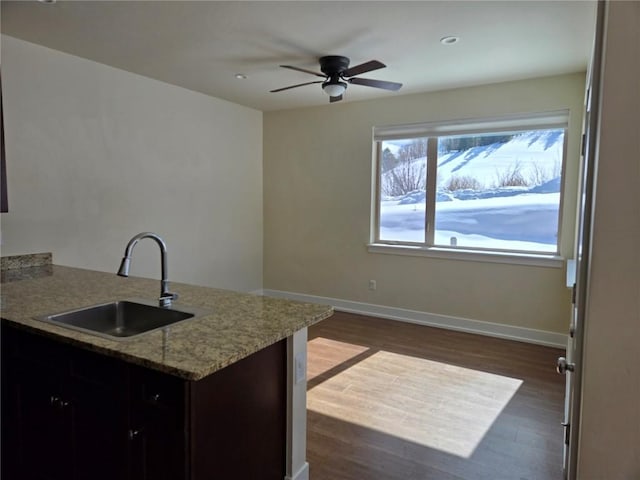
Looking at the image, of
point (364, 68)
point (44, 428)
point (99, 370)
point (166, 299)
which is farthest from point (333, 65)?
point (44, 428)

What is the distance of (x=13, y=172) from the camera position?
10.3 feet

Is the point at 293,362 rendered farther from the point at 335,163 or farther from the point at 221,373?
the point at 335,163

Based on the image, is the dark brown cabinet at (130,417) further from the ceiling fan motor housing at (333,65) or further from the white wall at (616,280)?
the ceiling fan motor housing at (333,65)

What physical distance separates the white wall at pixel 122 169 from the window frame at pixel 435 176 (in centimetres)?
168

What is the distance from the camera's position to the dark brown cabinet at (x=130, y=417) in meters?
1.40

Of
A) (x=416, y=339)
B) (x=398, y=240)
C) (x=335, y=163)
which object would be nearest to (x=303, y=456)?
(x=416, y=339)

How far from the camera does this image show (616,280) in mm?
950

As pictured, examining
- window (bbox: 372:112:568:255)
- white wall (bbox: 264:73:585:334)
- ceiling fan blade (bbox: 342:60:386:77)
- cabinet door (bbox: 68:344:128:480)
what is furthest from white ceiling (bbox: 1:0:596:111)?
cabinet door (bbox: 68:344:128:480)

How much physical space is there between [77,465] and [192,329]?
71 centimetres

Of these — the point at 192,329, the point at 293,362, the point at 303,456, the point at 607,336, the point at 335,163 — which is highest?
the point at 335,163

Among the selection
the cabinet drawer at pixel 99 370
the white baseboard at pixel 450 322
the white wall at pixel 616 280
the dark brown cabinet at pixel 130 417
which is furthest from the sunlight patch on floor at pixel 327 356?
the white wall at pixel 616 280

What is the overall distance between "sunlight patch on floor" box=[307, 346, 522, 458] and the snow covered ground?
1.54 metres

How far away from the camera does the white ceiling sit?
2553 mm

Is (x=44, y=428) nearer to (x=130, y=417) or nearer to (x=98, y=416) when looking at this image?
(x=98, y=416)
